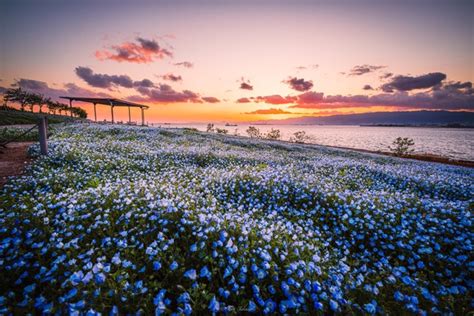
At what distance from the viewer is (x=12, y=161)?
10.6 meters

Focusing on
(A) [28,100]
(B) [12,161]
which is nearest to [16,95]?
(A) [28,100]

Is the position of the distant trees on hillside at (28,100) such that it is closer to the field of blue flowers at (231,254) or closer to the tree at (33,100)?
the tree at (33,100)

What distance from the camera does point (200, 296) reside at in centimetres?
289

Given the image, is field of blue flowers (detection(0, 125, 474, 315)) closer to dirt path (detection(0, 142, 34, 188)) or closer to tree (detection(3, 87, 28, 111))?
dirt path (detection(0, 142, 34, 188))

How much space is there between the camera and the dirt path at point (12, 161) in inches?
340

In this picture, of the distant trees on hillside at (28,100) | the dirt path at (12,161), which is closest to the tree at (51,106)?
the distant trees on hillside at (28,100)

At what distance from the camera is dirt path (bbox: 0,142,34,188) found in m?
8.63

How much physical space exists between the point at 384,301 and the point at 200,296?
269 cm

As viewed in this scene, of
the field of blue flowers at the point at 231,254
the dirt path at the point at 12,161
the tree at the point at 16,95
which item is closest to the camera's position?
the field of blue flowers at the point at 231,254

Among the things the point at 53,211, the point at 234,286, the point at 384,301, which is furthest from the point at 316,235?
the point at 53,211

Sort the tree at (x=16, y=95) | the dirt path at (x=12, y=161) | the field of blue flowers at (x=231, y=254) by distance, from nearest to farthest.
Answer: the field of blue flowers at (x=231, y=254)
the dirt path at (x=12, y=161)
the tree at (x=16, y=95)

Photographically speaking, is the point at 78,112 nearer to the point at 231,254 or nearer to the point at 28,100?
the point at 28,100

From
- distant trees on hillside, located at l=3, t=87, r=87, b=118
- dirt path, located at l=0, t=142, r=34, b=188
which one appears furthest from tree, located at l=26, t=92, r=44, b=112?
dirt path, located at l=0, t=142, r=34, b=188

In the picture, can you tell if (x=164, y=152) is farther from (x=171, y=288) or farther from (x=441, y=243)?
(x=441, y=243)
